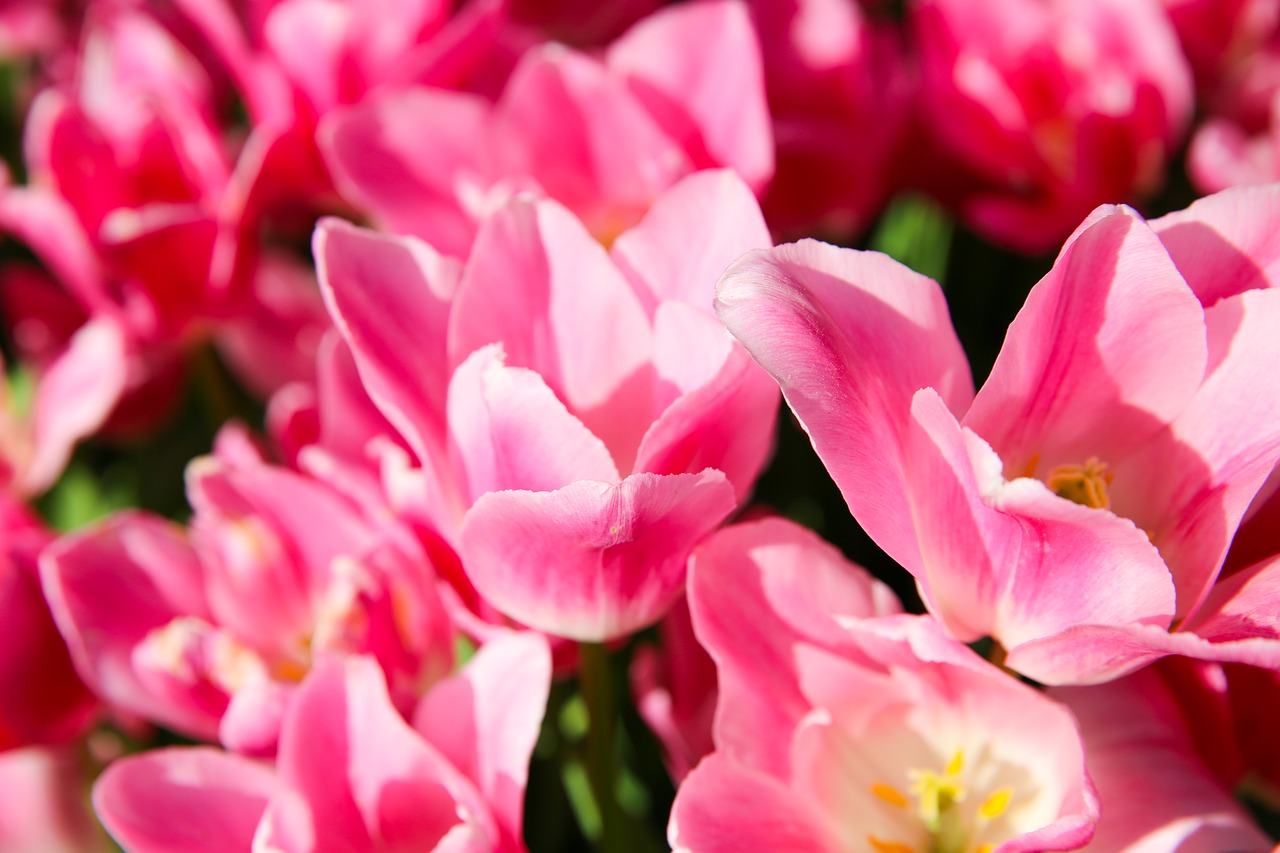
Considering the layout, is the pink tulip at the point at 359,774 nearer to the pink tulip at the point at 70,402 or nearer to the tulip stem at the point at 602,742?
the tulip stem at the point at 602,742

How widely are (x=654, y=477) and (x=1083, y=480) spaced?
0.16 meters

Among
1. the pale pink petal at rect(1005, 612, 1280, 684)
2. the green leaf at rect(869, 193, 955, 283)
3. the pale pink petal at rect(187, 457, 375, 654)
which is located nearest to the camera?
the pale pink petal at rect(1005, 612, 1280, 684)

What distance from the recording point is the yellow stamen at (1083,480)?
438mm

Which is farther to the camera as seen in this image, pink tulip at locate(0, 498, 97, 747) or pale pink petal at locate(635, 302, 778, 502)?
pink tulip at locate(0, 498, 97, 747)

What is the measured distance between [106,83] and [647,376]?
565mm

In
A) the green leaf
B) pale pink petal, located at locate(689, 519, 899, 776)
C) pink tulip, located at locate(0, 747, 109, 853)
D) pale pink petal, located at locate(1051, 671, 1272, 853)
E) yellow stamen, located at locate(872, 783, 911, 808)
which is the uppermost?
pale pink petal, located at locate(689, 519, 899, 776)

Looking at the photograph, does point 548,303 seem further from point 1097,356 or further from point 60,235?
point 60,235

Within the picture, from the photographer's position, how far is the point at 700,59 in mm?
649

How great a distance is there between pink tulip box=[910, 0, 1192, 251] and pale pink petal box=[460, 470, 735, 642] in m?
0.39

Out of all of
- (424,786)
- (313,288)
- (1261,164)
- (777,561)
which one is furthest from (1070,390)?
(313,288)

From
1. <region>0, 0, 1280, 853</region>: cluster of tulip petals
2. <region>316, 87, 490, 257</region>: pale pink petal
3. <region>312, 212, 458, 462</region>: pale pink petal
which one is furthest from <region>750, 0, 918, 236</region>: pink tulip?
<region>312, 212, 458, 462</region>: pale pink petal

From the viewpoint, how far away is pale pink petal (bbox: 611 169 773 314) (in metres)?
0.46

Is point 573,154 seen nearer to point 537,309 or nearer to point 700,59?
point 700,59

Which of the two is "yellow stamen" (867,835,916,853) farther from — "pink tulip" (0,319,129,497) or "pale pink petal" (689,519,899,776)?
"pink tulip" (0,319,129,497)
